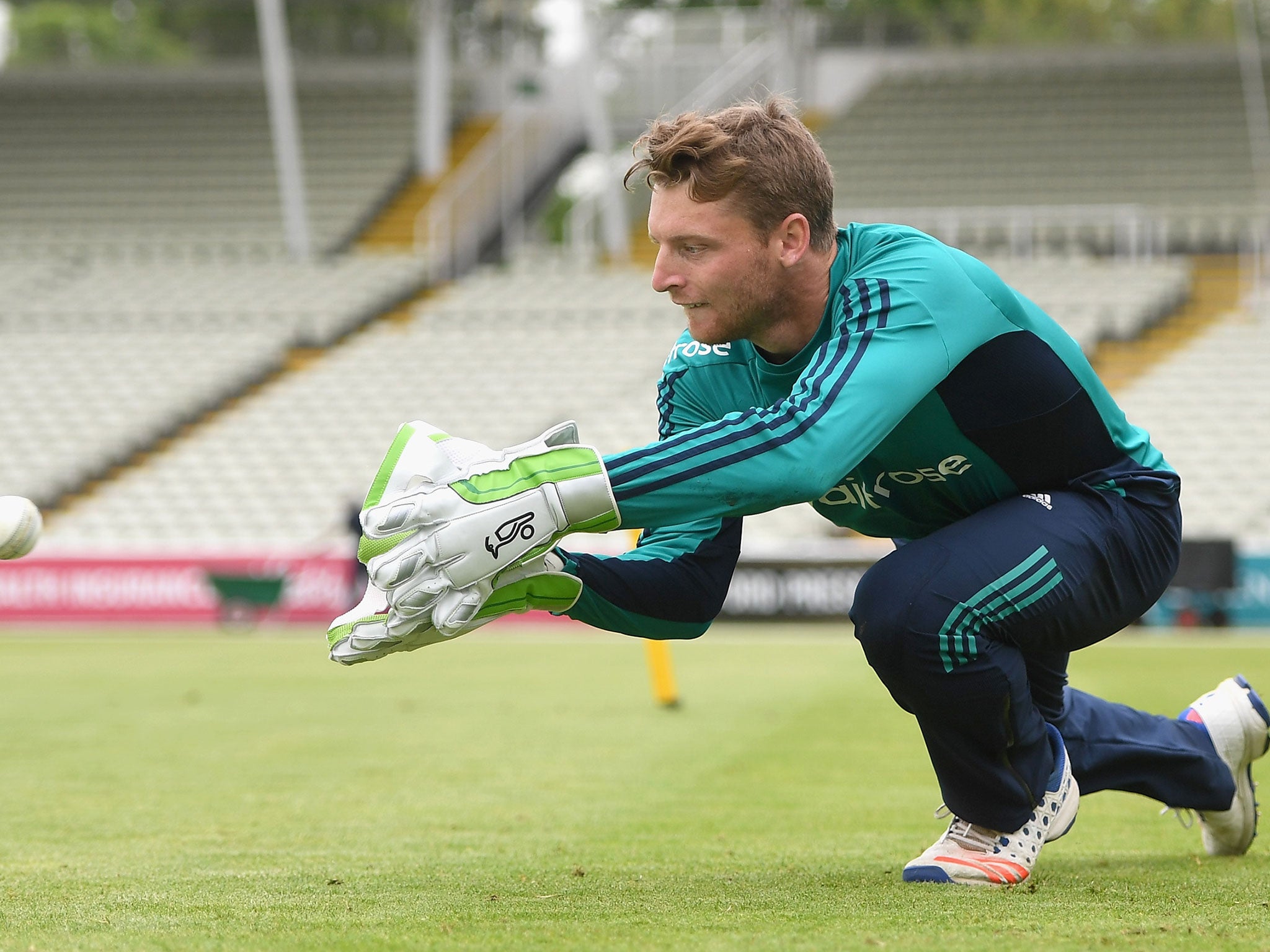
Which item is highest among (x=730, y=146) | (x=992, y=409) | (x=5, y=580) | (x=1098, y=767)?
(x=730, y=146)

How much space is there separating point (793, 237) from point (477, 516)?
0.91 m

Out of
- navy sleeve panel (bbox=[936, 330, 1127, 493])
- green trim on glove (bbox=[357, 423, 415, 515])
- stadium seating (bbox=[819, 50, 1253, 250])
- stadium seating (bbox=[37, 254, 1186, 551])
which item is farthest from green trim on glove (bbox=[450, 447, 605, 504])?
stadium seating (bbox=[819, 50, 1253, 250])

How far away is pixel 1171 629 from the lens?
15383 millimetres

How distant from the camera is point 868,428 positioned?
293 cm

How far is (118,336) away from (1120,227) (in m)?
15.7

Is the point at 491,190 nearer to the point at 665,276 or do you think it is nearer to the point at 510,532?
the point at 665,276

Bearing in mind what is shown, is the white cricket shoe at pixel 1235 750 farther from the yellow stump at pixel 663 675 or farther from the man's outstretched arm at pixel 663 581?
the yellow stump at pixel 663 675

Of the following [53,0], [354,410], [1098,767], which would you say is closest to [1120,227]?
[354,410]

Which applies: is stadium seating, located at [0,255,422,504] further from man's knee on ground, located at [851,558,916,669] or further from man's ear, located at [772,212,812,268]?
man's ear, located at [772,212,812,268]

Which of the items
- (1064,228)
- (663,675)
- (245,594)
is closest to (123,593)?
(245,594)

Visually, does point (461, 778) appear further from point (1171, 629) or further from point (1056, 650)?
point (1171, 629)

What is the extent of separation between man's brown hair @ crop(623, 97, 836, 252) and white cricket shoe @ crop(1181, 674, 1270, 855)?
1.92m

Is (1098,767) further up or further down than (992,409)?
further down

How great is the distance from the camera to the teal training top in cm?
288
